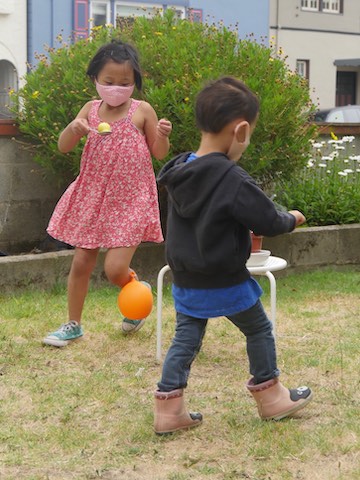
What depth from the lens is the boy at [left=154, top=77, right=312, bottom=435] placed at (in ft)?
12.8

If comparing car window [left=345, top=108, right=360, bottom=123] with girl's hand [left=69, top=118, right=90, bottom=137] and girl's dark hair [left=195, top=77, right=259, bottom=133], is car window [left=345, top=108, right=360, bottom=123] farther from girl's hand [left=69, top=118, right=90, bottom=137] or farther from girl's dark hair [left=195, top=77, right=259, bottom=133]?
girl's dark hair [left=195, top=77, right=259, bottom=133]

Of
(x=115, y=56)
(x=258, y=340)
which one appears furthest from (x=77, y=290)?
(x=258, y=340)

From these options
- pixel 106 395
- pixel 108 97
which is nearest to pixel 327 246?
pixel 108 97

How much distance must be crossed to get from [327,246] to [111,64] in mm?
3672

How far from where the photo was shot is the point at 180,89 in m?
7.49

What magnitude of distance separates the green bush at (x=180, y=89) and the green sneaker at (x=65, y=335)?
2.04 metres

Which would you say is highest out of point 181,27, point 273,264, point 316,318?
point 181,27

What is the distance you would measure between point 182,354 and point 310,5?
35.5m

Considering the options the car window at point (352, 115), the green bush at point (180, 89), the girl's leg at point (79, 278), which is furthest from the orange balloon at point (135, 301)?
the car window at point (352, 115)

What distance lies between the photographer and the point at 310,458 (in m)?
3.82

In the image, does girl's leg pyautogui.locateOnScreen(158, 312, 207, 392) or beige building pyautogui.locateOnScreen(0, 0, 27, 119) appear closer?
girl's leg pyautogui.locateOnScreen(158, 312, 207, 392)

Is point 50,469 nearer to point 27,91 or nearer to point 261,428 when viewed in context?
point 261,428

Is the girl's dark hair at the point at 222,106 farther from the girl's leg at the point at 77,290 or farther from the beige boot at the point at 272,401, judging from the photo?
the girl's leg at the point at 77,290

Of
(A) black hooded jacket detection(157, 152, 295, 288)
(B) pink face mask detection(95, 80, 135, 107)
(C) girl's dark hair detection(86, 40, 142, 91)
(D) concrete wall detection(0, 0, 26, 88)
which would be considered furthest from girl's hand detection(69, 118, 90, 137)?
(D) concrete wall detection(0, 0, 26, 88)
